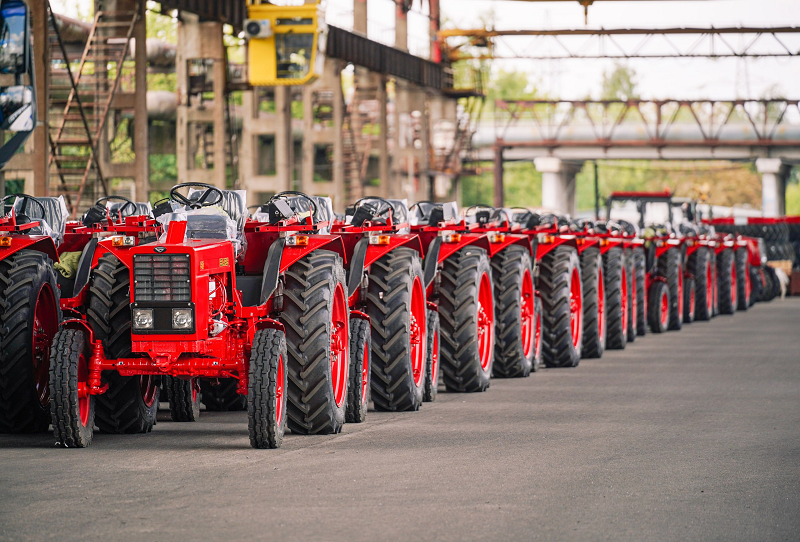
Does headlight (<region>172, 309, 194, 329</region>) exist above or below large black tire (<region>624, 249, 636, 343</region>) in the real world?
above

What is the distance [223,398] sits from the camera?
13.2 meters

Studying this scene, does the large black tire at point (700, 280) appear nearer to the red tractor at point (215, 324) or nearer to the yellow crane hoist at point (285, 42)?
the yellow crane hoist at point (285, 42)

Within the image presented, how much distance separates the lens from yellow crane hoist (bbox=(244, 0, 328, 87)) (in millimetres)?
32375

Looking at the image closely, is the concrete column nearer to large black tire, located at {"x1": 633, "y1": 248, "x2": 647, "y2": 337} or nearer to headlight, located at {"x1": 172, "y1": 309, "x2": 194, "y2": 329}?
large black tire, located at {"x1": 633, "y1": 248, "x2": 647, "y2": 337}

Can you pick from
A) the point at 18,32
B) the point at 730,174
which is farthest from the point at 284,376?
the point at 730,174

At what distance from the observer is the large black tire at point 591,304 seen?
63.3 ft

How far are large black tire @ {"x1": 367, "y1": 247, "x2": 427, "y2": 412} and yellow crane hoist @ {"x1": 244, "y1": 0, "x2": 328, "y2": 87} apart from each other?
66.6 ft

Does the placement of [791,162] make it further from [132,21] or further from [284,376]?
[284,376]

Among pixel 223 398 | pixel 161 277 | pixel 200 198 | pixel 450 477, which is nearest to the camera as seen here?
pixel 450 477

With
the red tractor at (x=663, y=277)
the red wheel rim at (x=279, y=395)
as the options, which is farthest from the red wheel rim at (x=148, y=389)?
the red tractor at (x=663, y=277)

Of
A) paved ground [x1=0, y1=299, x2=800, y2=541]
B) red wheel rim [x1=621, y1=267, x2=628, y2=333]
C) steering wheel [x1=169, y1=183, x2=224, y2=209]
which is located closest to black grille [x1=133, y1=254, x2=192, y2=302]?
paved ground [x1=0, y1=299, x2=800, y2=541]

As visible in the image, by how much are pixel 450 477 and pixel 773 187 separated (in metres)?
62.6

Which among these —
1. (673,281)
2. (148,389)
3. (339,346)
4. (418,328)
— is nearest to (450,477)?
(339,346)

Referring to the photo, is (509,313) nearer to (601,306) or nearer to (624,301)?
(601,306)
